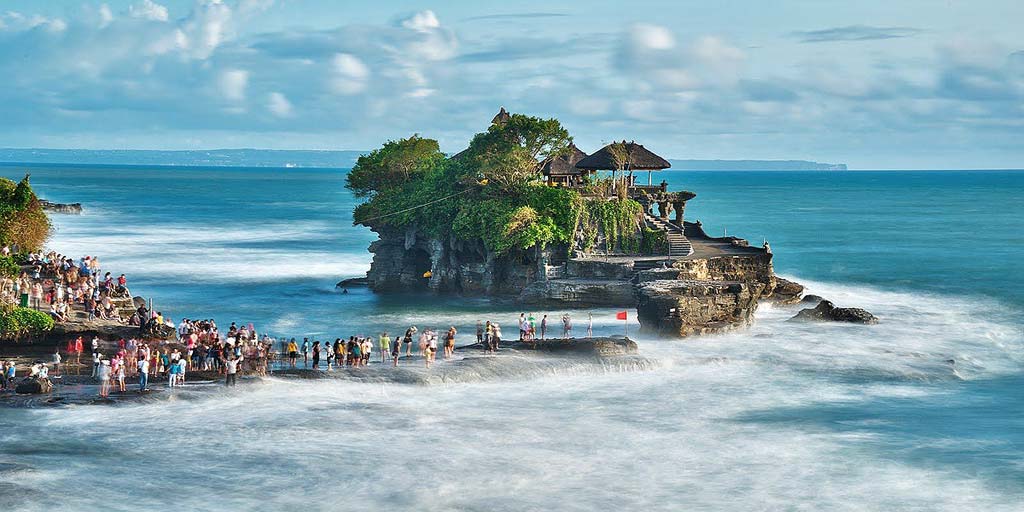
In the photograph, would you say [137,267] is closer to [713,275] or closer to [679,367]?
[713,275]

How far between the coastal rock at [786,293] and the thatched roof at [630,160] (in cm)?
867

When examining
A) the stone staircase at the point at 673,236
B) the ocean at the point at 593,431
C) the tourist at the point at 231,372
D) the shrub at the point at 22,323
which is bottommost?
the ocean at the point at 593,431

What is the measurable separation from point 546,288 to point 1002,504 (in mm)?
28846

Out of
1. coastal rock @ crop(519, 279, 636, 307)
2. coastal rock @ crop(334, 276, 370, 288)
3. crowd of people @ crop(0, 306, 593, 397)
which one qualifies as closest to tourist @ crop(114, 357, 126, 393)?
crowd of people @ crop(0, 306, 593, 397)

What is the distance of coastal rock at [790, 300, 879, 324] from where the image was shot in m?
49.3

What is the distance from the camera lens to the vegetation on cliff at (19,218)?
4975cm

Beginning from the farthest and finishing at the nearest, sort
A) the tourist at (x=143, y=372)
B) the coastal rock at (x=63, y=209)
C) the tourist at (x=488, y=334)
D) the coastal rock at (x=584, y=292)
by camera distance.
A: the coastal rock at (x=63, y=209) → the coastal rock at (x=584, y=292) → the tourist at (x=488, y=334) → the tourist at (x=143, y=372)

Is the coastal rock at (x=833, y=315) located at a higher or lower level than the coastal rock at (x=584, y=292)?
lower

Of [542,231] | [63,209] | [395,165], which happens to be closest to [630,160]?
[542,231]

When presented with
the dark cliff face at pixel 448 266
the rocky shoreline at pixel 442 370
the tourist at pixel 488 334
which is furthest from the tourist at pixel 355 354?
the dark cliff face at pixel 448 266

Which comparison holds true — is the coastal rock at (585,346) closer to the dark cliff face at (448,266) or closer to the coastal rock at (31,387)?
the dark cliff face at (448,266)

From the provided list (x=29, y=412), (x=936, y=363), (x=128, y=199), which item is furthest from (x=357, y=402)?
(x=128, y=199)

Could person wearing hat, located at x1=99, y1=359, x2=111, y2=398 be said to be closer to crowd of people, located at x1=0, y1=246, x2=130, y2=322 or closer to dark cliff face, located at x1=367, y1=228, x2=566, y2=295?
crowd of people, located at x1=0, y1=246, x2=130, y2=322

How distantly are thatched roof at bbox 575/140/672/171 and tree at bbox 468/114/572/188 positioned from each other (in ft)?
8.17
